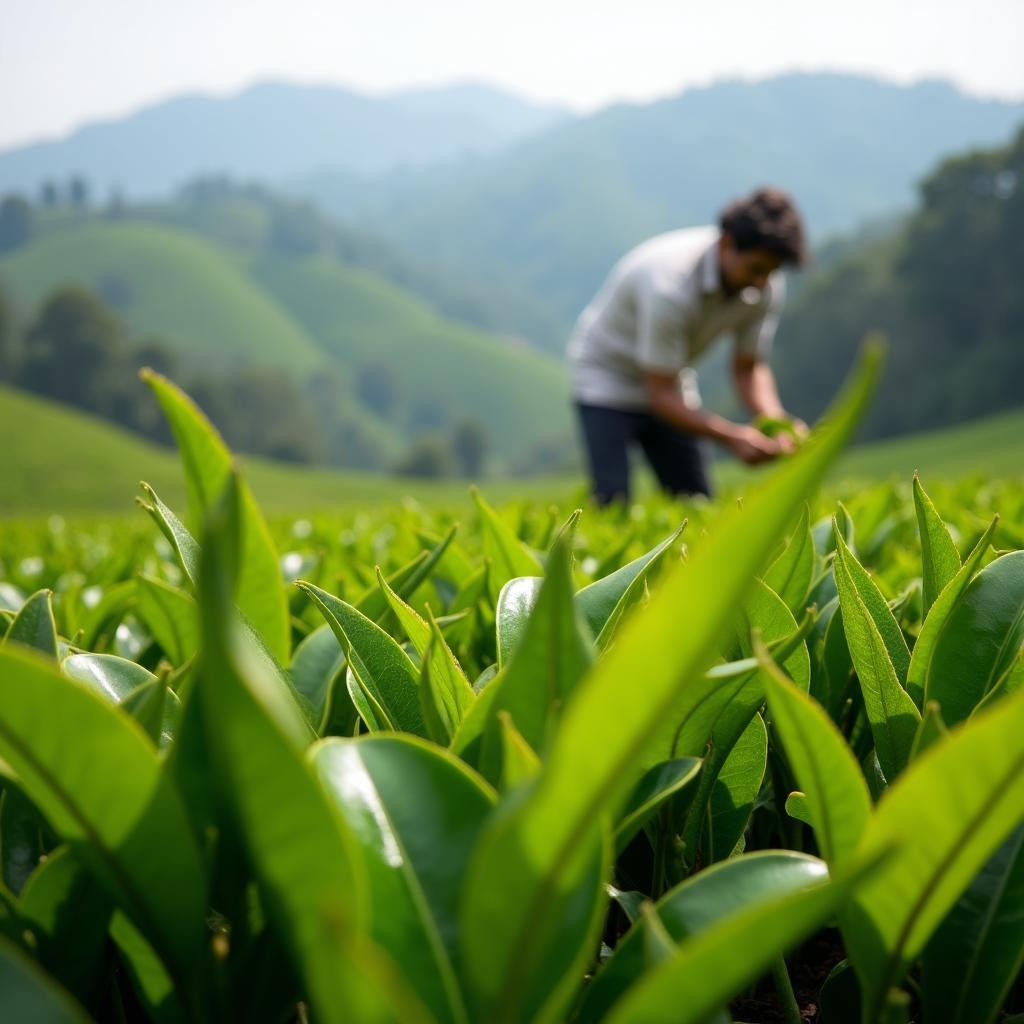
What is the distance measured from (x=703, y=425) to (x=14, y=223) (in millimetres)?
128365

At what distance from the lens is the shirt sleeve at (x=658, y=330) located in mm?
4652

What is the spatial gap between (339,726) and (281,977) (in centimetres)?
38

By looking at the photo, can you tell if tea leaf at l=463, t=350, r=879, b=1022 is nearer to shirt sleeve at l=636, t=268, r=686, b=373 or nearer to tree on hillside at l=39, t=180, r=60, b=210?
shirt sleeve at l=636, t=268, r=686, b=373

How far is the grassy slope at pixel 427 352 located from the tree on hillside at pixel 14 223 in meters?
26.9

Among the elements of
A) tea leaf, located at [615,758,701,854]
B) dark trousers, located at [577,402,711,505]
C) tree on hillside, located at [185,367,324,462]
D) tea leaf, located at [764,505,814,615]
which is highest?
tea leaf, located at [764,505,814,615]

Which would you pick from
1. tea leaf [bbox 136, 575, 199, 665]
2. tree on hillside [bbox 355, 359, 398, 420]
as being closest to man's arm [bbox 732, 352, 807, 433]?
tea leaf [bbox 136, 575, 199, 665]

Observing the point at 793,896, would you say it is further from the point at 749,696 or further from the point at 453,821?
the point at 749,696

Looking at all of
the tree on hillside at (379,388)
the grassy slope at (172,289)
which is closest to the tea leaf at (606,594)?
the grassy slope at (172,289)

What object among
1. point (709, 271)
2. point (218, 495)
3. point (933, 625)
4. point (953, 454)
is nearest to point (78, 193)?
point (953, 454)

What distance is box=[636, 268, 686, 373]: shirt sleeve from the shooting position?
183 inches

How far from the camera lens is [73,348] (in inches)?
2635

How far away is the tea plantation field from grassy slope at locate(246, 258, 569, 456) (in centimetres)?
9869

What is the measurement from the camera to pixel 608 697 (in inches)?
18.0

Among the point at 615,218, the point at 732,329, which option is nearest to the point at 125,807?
the point at 732,329
